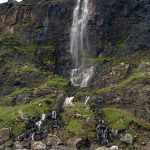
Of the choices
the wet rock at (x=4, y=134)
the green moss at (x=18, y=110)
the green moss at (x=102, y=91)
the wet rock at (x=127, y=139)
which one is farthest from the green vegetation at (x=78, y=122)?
the wet rock at (x=4, y=134)

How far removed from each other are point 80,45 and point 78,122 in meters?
33.6

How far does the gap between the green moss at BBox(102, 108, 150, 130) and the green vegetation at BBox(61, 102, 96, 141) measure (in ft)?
9.29

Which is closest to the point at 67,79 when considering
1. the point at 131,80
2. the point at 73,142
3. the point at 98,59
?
the point at 98,59

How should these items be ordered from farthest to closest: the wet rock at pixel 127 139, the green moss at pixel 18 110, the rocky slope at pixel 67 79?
the green moss at pixel 18 110, the rocky slope at pixel 67 79, the wet rock at pixel 127 139

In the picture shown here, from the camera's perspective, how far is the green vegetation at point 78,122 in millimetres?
84625

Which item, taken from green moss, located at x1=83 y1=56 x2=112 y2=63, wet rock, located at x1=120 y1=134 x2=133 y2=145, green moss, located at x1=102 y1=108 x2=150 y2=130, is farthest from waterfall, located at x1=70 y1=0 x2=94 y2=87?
wet rock, located at x1=120 y1=134 x2=133 y2=145

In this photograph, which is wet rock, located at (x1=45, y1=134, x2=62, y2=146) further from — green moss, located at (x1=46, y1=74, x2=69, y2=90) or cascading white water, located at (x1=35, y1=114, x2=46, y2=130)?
green moss, located at (x1=46, y1=74, x2=69, y2=90)

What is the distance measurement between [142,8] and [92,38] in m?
12.5

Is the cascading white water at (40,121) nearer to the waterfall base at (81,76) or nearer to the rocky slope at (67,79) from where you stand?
the rocky slope at (67,79)

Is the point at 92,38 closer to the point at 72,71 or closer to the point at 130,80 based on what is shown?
the point at 72,71

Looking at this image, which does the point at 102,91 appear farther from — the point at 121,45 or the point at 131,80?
the point at 121,45

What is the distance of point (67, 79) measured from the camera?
109625mm

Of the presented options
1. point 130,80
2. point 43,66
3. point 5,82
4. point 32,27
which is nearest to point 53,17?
point 32,27

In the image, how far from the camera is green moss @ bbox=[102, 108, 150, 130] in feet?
283
